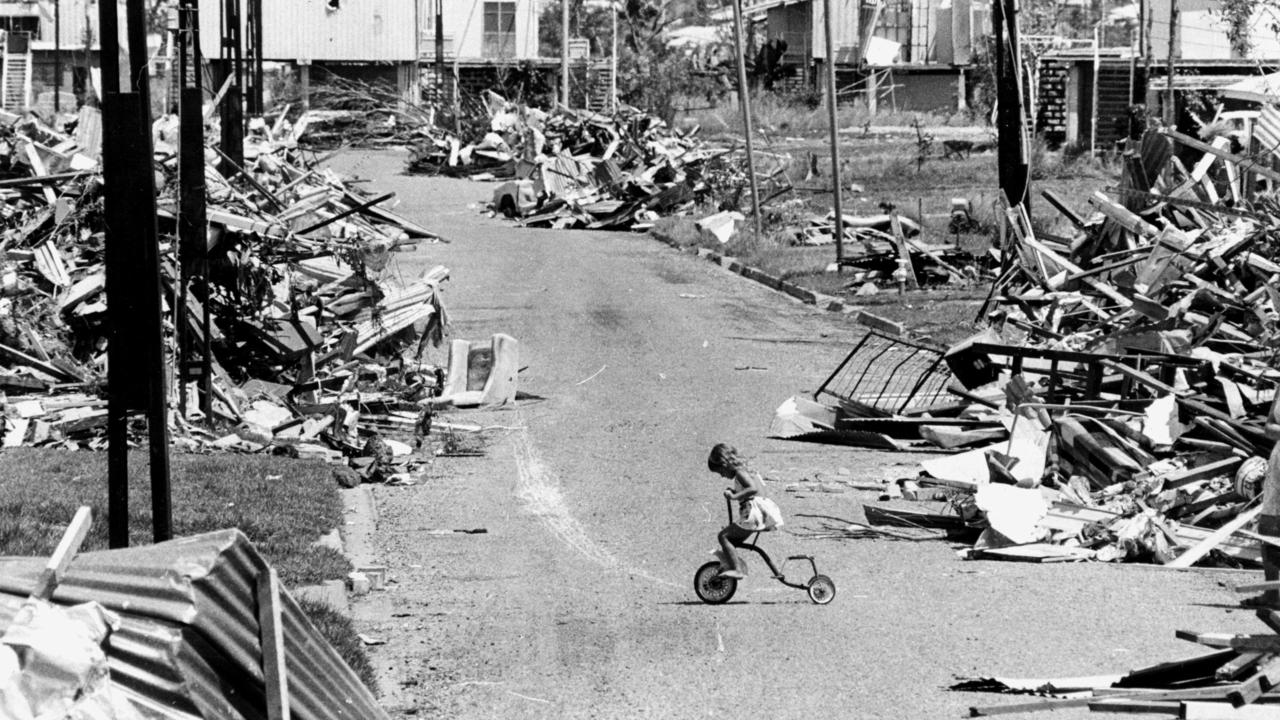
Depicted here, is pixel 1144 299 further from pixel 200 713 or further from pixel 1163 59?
pixel 1163 59

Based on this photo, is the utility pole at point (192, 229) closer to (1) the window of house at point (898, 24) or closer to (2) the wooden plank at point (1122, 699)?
(2) the wooden plank at point (1122, 699)

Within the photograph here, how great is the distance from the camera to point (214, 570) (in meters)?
4.49

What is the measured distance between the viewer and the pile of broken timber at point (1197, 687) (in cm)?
620

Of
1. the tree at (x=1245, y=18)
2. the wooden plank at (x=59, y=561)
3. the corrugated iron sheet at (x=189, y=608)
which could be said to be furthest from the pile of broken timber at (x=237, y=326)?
the tree at (x=1245, y=18)

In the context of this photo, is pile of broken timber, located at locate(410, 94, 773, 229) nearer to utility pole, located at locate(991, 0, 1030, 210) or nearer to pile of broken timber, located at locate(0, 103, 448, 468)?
utility pole, located at locate(991, 0, 1030, 210)

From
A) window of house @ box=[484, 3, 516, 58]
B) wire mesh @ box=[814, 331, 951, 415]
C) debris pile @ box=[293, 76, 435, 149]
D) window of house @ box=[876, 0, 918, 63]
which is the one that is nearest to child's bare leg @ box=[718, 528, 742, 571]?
wire mesh @ box=[814, 331, 951, 415]

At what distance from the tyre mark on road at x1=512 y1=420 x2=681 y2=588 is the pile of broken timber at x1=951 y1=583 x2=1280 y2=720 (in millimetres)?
2953

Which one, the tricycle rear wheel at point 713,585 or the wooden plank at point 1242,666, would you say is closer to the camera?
the wooden plank at point 1242,666

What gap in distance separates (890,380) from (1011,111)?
6900mm

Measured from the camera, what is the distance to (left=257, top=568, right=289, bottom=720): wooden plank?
459cm

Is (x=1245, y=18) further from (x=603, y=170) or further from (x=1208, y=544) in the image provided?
(x=1208, y=544)

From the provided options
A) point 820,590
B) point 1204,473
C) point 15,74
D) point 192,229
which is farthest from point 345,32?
point 820,590

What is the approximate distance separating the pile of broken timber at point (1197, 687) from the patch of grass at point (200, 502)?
4084mm

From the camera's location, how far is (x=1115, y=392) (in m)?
13.5
